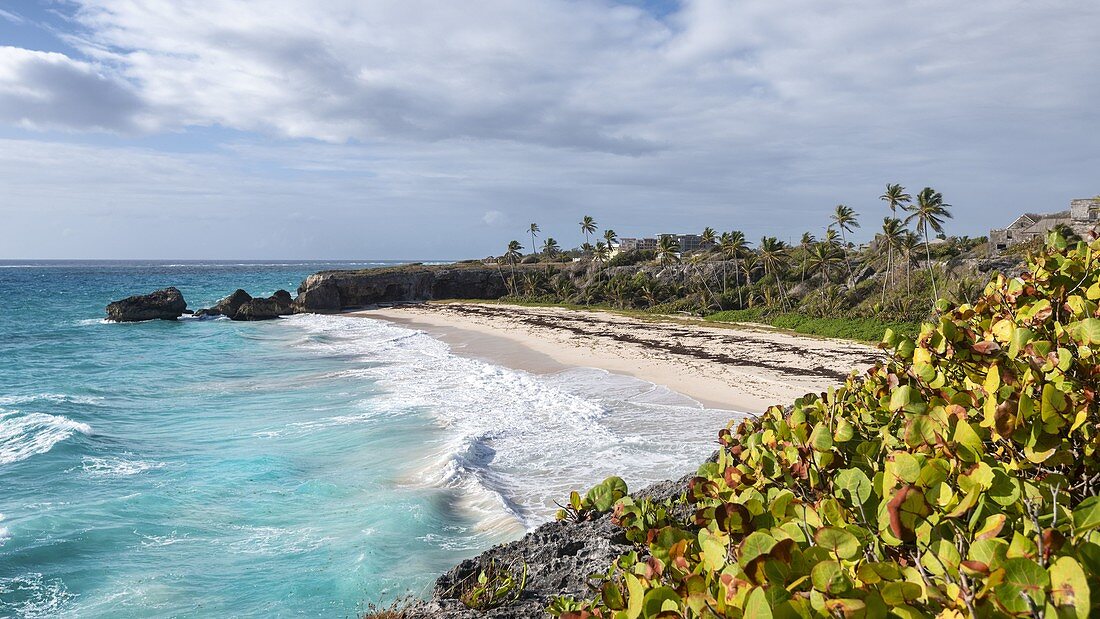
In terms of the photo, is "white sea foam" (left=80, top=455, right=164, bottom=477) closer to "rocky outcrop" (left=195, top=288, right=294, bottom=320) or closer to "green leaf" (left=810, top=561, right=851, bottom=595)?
"green leaf" (left=810, top=561, right=851, bottom=595)

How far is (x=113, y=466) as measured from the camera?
1500 centimetres

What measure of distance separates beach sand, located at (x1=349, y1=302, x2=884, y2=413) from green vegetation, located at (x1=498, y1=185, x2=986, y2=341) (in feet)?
14.2

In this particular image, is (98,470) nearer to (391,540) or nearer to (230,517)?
(230,517)

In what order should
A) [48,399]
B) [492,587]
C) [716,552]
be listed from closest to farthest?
[716,552], [492,587], [48,399]

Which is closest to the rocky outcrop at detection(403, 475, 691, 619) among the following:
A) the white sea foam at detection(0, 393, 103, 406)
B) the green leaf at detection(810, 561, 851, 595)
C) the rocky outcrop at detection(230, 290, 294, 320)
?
the green leaf at detection(810, 561, 851, 595)

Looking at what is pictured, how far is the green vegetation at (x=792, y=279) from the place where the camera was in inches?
1469

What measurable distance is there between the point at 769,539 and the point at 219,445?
17.5 m

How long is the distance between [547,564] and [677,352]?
26227 mm

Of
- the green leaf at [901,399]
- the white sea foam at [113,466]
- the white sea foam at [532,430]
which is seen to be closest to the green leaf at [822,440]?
the green leaf at [901,399]

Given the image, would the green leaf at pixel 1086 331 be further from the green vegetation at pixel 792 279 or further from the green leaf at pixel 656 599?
the green vegetation at pixel 792 279

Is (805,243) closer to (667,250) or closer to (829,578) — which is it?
(667,250)

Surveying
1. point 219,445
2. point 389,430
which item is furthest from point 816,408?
point 219,445

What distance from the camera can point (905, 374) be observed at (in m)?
2.88

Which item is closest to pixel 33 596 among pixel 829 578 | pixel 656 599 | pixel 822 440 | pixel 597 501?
pixel 597 501
